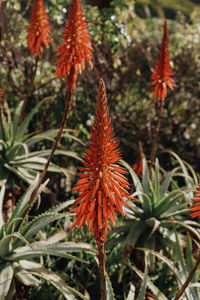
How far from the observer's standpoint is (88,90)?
14.5 ft

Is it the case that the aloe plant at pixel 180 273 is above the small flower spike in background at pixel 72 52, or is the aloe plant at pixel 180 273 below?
below

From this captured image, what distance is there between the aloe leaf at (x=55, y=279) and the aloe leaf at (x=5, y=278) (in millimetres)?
134

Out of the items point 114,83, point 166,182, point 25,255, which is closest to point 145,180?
point 166,182

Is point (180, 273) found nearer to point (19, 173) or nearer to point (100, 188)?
point (100, 188)

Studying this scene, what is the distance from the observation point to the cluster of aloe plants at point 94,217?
1.44 meters

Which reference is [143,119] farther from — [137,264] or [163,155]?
[137,264]

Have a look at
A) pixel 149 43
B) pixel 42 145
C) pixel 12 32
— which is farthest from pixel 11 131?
pixel 149 43

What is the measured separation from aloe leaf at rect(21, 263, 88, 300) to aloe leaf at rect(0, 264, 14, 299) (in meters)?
0.13

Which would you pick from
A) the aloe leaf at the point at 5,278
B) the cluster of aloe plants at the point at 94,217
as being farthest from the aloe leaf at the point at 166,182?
the aloe leaf at the point at 5,278

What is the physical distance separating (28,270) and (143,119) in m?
3.11

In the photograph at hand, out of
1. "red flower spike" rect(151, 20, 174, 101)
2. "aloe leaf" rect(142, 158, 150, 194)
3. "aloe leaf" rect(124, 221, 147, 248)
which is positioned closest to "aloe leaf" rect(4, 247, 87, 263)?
"aloe leaf" rect(124, 221, 147, 248)

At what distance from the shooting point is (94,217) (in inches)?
56.6

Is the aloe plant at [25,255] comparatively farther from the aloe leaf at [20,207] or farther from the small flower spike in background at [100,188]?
the small flower spike in background at [100,188]

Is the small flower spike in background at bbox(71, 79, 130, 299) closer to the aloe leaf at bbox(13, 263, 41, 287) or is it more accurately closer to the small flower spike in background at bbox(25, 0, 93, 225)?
the small flower spike in background at bbox(25, 0, 93, 225)
